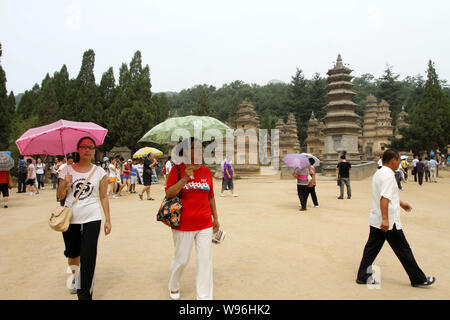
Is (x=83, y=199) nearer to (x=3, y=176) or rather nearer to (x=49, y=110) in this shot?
(x=3, y=176)

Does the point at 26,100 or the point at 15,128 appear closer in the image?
the point at 15,128

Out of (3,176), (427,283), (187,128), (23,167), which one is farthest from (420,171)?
(23,167)

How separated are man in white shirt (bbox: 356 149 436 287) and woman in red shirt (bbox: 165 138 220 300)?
2.15 m

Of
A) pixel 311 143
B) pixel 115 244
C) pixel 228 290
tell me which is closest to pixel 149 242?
pixel 115 244

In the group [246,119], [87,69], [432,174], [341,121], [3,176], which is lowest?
[432,174]

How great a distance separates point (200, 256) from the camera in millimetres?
3650

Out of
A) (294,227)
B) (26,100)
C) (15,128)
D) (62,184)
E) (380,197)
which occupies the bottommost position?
(294,227)

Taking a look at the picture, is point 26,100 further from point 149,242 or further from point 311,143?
point 149,242

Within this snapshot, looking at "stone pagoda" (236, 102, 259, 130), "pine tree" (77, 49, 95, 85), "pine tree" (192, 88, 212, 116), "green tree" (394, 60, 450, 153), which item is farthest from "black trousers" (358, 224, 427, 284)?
"pine tree" (77, 49, 95, 85)

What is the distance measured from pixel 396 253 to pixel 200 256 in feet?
8.39

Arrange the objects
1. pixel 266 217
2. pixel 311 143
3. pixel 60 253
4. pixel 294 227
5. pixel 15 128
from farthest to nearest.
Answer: pixel 311 143 < pixel 15 128 < pixel 266 217 < pixel 294 227 < pixel 60 253

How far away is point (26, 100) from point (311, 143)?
39077mm

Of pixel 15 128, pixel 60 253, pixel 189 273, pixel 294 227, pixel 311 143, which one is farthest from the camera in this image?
pixel 311 143

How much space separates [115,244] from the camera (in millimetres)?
6391
